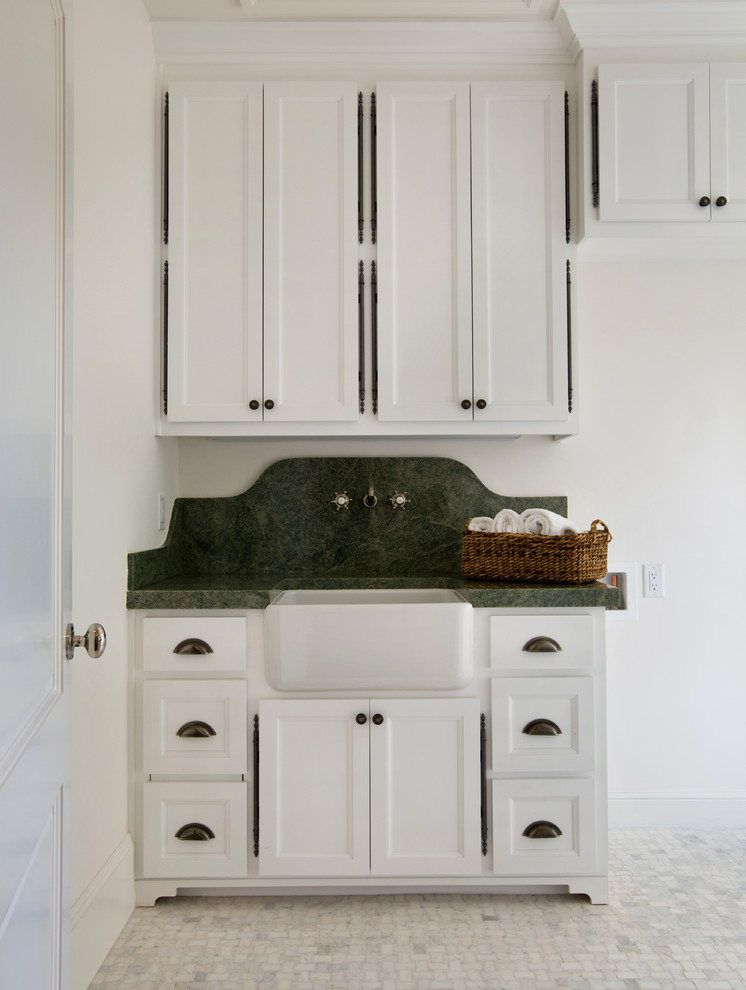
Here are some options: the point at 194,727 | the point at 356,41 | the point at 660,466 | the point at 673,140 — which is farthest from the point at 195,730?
the point at 673,140

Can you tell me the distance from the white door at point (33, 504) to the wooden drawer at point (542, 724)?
123 cm

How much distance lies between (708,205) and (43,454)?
2.09 m

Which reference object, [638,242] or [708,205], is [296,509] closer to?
[638,242]

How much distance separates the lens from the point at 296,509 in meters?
2.58

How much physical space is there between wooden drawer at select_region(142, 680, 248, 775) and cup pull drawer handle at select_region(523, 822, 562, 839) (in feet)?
2.57

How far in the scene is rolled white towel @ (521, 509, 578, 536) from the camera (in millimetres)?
2166

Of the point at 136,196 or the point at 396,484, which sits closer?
the point at 136,196

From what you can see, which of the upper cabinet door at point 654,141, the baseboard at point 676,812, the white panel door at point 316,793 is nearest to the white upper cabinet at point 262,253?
the upper cabinet door at point 654,141

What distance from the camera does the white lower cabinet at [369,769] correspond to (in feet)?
6.57

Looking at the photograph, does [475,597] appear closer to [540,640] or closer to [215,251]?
[540,640]

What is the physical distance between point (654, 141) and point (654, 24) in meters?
0.33

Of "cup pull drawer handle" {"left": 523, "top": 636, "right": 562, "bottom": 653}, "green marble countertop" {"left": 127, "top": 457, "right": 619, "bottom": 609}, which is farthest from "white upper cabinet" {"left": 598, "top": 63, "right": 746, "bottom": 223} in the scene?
"cup pull drawer handle" {"left": 523, "top": 636, "right": 562, "bottom": 653}

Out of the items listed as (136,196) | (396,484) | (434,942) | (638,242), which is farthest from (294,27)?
(434,942)

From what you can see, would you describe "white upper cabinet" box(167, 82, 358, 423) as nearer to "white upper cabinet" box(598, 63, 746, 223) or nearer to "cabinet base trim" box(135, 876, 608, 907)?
"white upper cabinet" box(598, 63, 746, 223)
